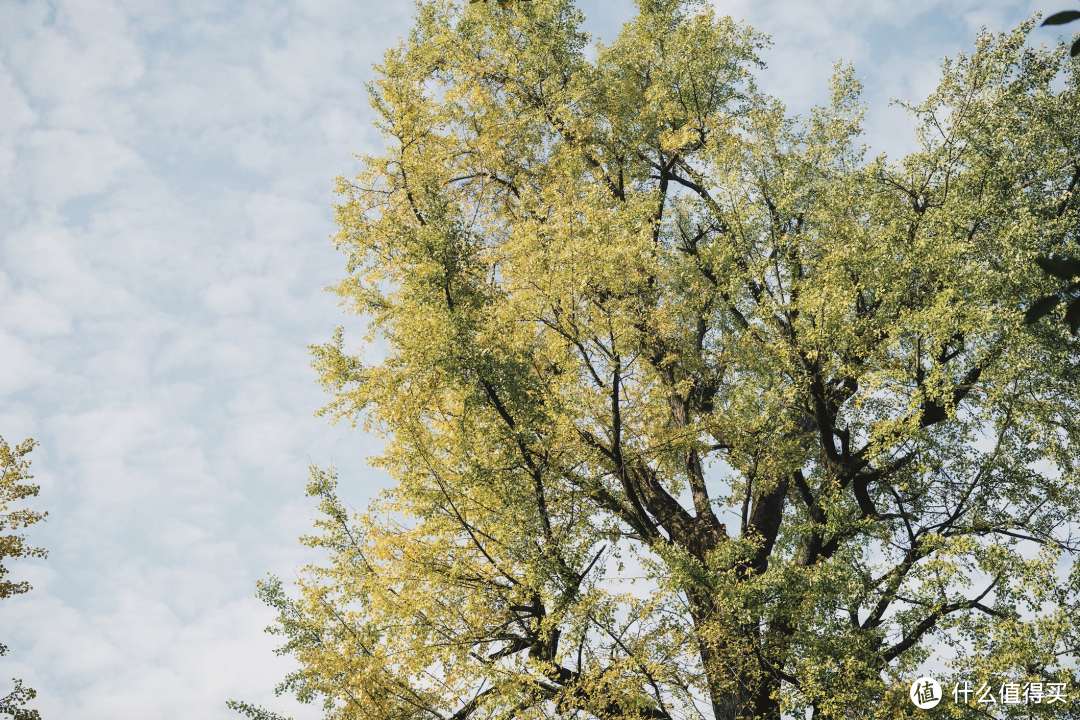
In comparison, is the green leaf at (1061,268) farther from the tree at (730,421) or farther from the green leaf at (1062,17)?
the tree at (730,421)

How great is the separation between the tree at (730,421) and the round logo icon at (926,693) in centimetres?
14

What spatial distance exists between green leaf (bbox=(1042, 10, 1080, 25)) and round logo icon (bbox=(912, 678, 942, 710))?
25.3ft

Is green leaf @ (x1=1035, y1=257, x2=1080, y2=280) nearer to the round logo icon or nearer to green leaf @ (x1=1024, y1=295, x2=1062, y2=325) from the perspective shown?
green leaf @ (x1=1024, y1=295, x2=1062, y2=325)

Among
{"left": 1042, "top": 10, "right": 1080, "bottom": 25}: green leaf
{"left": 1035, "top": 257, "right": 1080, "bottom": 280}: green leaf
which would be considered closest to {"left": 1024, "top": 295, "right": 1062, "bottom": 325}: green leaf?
{"left": 1035, "top": 257, "right": 1080, "bottom": 280}: green leaf

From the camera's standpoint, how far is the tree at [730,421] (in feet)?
28.8

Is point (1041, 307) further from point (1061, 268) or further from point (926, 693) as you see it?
point (926, 693)

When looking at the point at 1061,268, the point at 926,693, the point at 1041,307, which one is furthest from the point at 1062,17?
the point at 926,693

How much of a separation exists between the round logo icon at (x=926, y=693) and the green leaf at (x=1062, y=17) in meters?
7.71

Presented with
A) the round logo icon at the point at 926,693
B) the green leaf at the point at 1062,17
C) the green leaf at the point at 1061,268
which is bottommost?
the green leaf at the point at 1061,268

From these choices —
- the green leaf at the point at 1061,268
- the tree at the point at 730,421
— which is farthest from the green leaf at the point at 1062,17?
the tree at the point at 730,421

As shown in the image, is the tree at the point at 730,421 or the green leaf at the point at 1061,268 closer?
the green leaf at the point at 1061,268

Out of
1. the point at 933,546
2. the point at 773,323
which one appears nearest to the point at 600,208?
the point at 773,323

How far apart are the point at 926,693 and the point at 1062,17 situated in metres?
8.06

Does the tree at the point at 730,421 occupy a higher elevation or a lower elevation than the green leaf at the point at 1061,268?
higher
